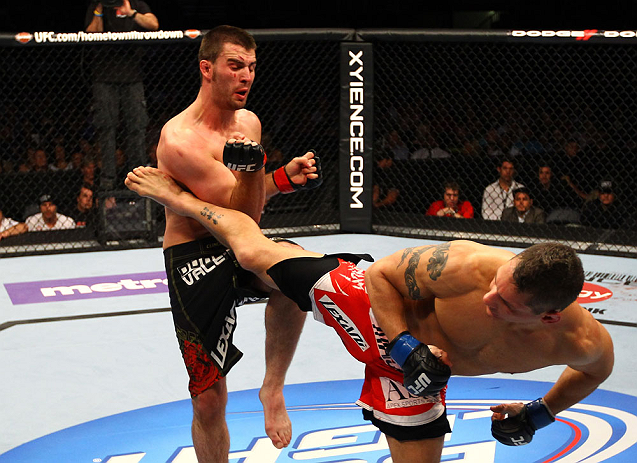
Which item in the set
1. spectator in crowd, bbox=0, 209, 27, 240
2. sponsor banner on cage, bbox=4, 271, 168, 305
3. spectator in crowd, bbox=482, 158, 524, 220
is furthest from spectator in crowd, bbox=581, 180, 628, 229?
spectator in crowd, bbox=0, 209, 27, 240

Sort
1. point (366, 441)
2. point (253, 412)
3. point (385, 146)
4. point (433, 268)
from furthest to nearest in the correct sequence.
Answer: point (385, 146)
point (253, 412)
point (366, 441)
point (433, 268)

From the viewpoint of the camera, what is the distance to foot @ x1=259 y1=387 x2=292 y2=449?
9.46ft

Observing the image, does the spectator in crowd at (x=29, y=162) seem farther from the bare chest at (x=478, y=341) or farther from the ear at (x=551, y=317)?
the ear at (x=551, y=317)

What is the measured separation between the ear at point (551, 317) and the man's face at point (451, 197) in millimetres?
4484

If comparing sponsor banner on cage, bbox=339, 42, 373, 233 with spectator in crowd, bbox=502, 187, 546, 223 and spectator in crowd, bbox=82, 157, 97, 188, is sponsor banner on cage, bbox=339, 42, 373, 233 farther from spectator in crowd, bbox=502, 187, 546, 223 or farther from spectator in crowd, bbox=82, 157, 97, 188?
spectator in crowd, bbox=82, 157, 97, 188

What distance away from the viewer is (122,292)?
17.3 ft

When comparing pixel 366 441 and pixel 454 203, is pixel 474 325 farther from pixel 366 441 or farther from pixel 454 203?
pixel 454 203

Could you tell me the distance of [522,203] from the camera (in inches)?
253

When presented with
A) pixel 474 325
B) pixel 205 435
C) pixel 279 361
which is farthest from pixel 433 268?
pixel 205 435

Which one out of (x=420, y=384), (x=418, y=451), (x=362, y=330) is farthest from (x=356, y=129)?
(x=420, y=384)

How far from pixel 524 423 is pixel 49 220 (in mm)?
4755

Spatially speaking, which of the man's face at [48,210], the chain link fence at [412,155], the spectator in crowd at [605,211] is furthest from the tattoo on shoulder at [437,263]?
the man's face at [48,210]

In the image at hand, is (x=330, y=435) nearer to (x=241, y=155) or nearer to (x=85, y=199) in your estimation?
(x=241, y=155)

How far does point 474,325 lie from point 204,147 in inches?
45.4
